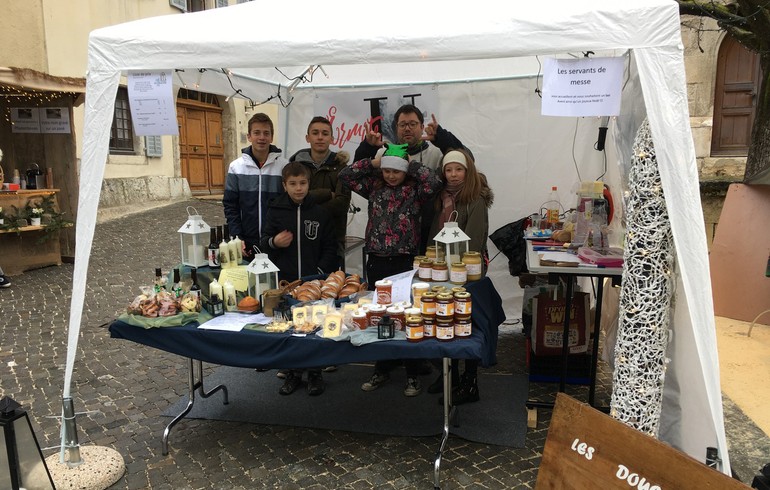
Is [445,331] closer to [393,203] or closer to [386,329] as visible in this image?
[386,329]

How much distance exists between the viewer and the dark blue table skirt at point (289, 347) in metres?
2.74

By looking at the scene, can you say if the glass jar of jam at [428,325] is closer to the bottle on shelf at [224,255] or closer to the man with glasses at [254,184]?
the bottle on shelf at [224,255]

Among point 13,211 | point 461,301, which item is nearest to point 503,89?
point 461,301

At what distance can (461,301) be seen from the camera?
9.10 feet

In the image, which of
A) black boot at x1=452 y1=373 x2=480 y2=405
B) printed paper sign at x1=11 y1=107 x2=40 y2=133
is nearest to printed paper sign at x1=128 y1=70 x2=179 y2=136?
black boot at x1=452 y1=373 x2=480 y2=405

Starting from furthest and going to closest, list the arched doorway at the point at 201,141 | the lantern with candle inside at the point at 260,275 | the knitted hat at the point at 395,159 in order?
the arched doorway at the point at 201,141 < the knitted hat at the point at 395,159 < the lantern with candle inside at the point at 260,275

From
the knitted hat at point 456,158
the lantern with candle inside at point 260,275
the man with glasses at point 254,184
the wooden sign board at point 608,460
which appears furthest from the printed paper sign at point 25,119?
the wooden sign board at point 608,460

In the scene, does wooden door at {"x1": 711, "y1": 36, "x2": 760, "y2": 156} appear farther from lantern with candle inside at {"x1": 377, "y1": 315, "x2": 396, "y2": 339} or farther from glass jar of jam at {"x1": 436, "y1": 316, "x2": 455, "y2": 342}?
lantern with candle inside at {"x1": 377, "y1": 315, "x2": 396, "y2": 339}

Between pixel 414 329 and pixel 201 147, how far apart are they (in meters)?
12.4

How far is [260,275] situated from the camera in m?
3.37

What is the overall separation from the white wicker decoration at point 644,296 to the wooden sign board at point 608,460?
1.80ft

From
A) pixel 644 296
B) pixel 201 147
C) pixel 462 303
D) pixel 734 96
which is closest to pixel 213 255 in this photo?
pixel 462 303

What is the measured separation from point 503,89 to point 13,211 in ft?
20.3

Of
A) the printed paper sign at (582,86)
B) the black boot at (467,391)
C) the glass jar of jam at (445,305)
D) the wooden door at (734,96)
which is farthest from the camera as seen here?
the wooden door at (734,96)
